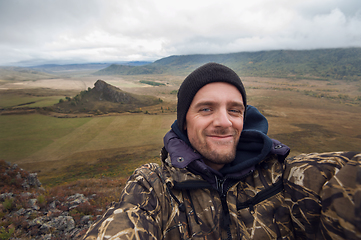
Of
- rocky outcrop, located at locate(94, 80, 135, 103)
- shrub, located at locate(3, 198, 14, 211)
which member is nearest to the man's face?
shrub, located at locate(3, 198, 14, 211)

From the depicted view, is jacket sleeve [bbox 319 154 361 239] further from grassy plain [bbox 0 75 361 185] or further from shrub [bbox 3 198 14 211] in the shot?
grassy plain [bbox 0 75 361 185]

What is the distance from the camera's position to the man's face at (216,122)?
2.08 metres

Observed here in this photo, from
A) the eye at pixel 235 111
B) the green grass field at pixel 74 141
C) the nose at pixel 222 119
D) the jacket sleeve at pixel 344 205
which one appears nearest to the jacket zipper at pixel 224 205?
the nose at pixel 222 119

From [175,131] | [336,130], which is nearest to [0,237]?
[175,131]

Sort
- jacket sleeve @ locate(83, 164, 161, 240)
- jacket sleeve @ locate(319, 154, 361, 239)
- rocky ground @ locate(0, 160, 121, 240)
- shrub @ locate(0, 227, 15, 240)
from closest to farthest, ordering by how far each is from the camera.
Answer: jacket sleeve @ locate(319, 154, 361, 239)
jacket sleeve @ locate(83, 164, 161, 240)
shrub @ locate(0, 227, 15, 240)
rocky ground @ locate(0, 160, 121, 240)

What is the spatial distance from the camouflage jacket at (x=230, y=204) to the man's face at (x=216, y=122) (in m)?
0.39

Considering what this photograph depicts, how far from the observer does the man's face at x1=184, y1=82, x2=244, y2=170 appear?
208cm

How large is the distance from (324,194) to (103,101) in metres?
78.2

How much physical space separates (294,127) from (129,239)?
142 feet

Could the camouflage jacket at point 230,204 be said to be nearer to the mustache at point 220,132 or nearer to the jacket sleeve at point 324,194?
the jacket sleeve at point 324,194

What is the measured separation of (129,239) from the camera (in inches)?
54.2

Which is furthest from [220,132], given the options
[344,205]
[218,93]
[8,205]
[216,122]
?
[8,205]

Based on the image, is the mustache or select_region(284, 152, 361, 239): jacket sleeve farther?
the mustache

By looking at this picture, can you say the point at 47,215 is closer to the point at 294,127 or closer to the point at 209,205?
the point at 209,205
